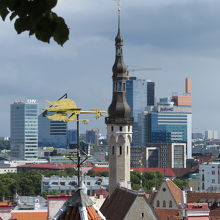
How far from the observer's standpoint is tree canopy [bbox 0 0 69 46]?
555 centimetres

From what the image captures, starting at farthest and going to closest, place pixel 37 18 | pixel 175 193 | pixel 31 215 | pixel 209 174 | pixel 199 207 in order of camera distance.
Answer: pixel 209 174, pixel 175 193, pixel 199 207, pixel 31 215, pixel 37 18

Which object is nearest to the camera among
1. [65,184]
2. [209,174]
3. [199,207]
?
[199,207]

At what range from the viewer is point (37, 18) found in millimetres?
5539

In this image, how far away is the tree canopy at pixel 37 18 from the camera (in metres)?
5.55

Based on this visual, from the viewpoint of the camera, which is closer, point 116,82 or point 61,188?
point 116,82

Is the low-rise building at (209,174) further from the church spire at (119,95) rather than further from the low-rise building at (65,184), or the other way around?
Answer: the church spire at (119,95)

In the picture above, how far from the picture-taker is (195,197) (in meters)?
69.8

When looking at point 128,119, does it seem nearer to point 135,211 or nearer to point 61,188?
point 135,211

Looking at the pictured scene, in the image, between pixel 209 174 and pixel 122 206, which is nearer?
pixel 122 206

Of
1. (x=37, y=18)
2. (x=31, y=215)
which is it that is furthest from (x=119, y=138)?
(x=37, y=18)

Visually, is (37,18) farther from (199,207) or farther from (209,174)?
(209,174)

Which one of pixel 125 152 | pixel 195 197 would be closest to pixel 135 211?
pixel 125 152

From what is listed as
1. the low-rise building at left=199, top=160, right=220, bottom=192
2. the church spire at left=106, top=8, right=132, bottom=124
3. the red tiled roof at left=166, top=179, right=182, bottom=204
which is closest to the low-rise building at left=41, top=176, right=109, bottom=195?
the low-rise building at left=199, top=160, right=220, bottom=192

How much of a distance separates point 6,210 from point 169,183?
100ft
